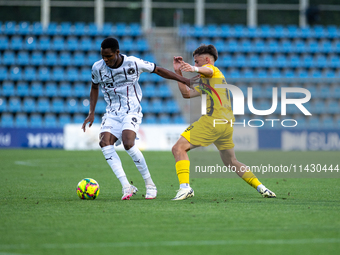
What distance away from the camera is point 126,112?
6.78m

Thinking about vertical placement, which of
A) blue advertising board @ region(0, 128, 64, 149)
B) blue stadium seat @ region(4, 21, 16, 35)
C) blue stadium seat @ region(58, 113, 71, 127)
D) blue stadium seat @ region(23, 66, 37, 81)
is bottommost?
blue advertising board @ region(0, 128, 64, 149)

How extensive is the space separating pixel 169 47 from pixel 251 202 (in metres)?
21.7

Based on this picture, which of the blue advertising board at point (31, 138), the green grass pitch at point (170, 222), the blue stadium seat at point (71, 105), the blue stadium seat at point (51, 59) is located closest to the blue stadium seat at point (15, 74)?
the blue stadium seat at point (51, 59)

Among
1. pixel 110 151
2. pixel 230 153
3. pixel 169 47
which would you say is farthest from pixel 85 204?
pixel 169 47

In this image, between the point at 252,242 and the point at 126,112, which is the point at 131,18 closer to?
the point at 126,112

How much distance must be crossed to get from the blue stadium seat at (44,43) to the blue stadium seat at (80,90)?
109 inches

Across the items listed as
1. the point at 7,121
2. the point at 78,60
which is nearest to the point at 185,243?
the point at 7,121

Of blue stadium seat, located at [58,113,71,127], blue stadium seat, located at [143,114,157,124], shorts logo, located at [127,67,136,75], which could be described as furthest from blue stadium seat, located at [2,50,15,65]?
shorts logo, located at [127,67,136,75]

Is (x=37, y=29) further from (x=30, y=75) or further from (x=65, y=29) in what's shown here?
(x=30, y=75)

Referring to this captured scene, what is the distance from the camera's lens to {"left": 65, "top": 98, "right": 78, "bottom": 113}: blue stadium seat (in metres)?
23.7

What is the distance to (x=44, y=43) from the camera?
2573 centimetres

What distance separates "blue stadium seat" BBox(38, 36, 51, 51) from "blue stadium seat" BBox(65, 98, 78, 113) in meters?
3.35

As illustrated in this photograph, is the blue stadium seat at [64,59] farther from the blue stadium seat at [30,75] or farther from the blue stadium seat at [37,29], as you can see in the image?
the blue stadium seat at [37,29]

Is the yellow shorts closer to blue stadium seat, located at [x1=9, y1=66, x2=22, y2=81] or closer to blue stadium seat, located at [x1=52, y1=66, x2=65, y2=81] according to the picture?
blue stadium seat, located at [x1=52, y1=66, x2=65, y2=81]
